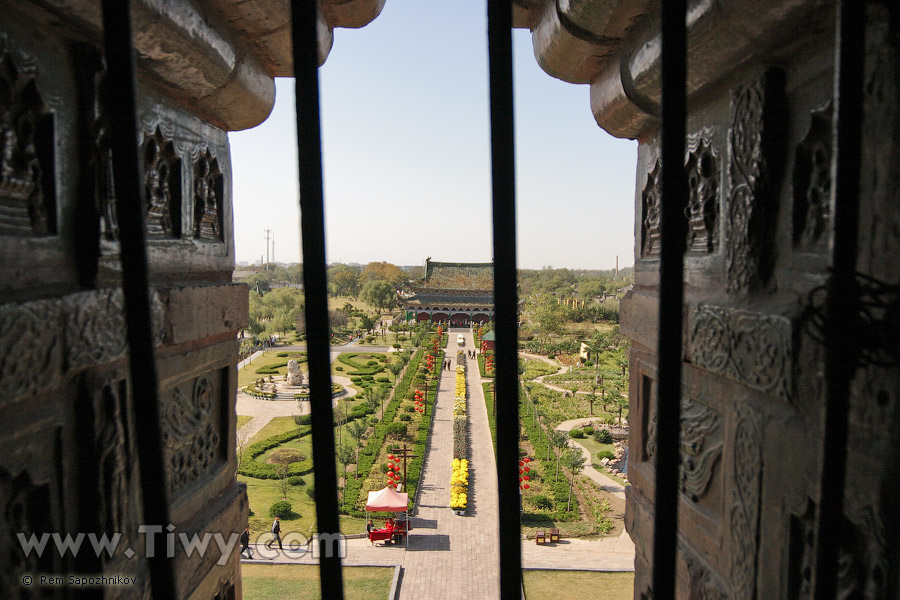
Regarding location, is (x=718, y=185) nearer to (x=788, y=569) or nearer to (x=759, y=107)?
(x=759, y=107)

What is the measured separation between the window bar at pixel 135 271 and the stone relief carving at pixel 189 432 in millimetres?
899

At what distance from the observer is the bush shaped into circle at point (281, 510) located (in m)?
6.37

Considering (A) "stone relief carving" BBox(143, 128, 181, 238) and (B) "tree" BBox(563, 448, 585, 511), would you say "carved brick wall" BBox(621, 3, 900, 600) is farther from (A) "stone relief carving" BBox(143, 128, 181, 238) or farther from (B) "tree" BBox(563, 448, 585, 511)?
(B) "tree" BBox(563, 448, 585, 511)

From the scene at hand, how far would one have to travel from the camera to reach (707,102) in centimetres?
124

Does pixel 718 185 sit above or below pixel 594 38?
below

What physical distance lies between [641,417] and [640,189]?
2.43ft

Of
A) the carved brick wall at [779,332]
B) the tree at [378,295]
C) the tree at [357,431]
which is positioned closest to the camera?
the carved brick wall at [779,332]

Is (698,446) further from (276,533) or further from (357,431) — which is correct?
(357,431)

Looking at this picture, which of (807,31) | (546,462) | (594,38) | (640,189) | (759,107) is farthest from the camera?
(546,462)

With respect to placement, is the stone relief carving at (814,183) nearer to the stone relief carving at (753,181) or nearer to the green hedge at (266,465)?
→ the stone relief carving at (753,181)

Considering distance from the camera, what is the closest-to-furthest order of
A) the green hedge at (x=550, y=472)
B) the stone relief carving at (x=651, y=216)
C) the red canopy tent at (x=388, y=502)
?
the stone relief carving at (x=651, y=216), the red canopy tent at (x=388, y=502), the green hedge at (x=550, y=472)

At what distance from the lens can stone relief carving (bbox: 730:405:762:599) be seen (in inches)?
40.5

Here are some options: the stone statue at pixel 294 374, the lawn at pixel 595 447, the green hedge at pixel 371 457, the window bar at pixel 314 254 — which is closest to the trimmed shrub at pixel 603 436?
the lawn at pixel 595 447

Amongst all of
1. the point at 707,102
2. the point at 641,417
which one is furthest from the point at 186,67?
the point at 641,417
